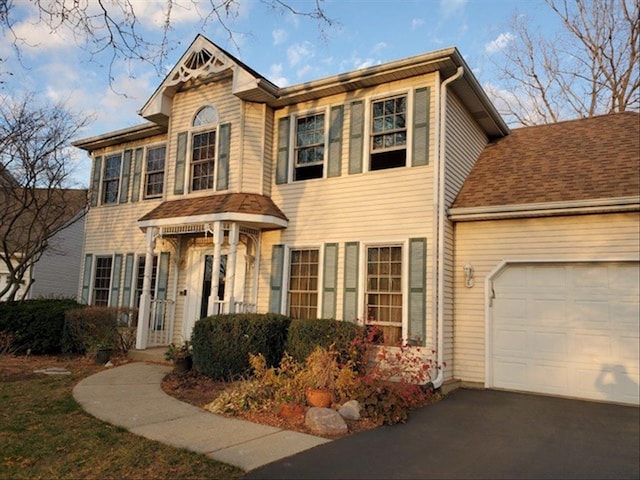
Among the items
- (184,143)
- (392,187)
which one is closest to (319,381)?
(392,187)

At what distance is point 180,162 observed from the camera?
11.5m

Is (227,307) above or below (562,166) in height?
below

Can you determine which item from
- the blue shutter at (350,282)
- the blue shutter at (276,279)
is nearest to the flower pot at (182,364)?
the blue shutter at (276,279)

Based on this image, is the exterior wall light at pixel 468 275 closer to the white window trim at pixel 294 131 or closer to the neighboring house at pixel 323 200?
the neighboring house at pixel 323 200

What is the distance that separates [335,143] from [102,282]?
315 inches

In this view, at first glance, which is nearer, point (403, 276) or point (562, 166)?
point (403, 276)

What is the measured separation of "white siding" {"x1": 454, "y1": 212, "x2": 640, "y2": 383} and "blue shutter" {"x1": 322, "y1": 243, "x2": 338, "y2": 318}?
228 centimetres

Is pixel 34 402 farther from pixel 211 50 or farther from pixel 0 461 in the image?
pixel 211 50

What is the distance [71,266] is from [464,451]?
21911 millimetres

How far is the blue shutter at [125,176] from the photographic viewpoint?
1348 cm

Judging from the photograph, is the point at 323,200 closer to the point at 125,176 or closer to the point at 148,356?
the point at 148,356

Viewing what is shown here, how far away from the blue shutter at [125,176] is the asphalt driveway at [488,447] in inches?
402

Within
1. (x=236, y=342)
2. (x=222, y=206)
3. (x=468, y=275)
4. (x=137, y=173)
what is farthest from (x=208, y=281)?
(x=468, y=275)

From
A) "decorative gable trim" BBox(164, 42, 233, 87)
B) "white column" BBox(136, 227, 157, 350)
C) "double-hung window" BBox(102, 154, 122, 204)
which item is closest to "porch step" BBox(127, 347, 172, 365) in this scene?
"white column" BBox(136, 227, 157, 350)
